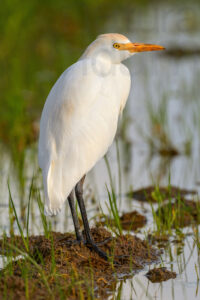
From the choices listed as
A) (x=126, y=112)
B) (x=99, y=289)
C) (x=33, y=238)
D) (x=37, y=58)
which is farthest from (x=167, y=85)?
(x=99, y=289)

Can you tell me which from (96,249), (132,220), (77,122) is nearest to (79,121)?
(77,122)

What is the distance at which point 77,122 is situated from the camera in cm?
496

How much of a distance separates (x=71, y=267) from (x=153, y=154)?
3831 millimetres

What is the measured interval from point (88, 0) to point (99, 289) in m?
13.2

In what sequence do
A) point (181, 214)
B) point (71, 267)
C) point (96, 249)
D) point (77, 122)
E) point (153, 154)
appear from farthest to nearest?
1. point (153, 154)
2. point (181, 214)
3. point (96, 249)
4. point (77, 122)
5. point (71, 267)

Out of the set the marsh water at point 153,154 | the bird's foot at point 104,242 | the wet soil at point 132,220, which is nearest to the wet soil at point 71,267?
the bird's foot at point 104,242

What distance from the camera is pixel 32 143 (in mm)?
8117

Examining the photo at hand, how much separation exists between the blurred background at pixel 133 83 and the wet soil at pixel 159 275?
3.45 ft

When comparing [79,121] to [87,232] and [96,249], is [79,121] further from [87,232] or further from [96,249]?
[96,249]

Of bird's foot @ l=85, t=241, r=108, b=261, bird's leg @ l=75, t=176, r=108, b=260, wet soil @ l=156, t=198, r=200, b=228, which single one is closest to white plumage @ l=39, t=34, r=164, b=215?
bird's leg @ l=75, t=176, r=108, b=260

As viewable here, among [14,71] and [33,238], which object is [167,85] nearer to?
[14,71]

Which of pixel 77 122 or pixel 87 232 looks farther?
pixel 87 232

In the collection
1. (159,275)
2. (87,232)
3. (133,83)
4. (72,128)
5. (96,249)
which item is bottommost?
(159,275)

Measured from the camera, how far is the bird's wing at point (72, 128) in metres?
4.87
